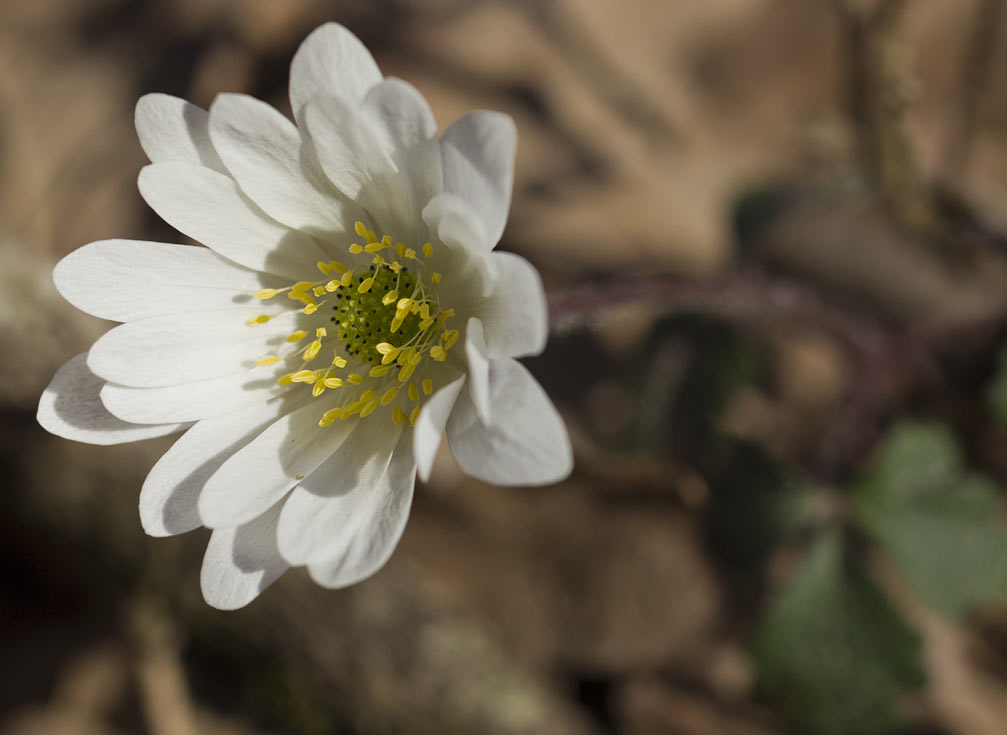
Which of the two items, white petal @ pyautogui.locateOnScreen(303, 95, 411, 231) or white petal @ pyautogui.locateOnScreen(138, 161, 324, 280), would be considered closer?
white petal @ pyautogui.locateOnScreen(303, 95, 411, 231)

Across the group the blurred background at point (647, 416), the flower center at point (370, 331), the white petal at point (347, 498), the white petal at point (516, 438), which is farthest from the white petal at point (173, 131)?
the blurred background at point (647, 416)

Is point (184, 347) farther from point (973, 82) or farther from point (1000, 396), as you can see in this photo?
point (973, 82)

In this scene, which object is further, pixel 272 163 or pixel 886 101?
pixel 886 101

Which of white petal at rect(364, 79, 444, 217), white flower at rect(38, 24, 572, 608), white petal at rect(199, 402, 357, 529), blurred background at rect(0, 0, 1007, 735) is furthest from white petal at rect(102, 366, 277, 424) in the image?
blurred background at rect(0, 0, 1007, 735)

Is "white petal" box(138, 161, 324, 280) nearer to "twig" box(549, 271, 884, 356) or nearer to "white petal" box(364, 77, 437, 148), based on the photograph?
"white petal" box(364, 77, 437, 148)

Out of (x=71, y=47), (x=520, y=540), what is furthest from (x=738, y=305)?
(x=71, y=47)

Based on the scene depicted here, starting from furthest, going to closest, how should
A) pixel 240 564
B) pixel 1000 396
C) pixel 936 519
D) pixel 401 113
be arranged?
pixel 936 519 → pixel 1000 396 → pixel 240 564 → pixel 401 113

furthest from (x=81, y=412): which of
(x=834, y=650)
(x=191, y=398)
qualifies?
(x=834, y=650)
